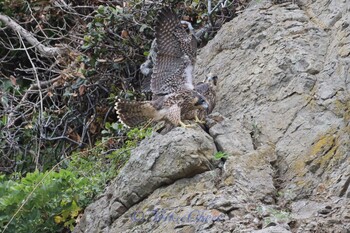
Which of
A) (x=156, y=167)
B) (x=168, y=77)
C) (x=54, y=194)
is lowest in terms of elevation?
(x=54, y=194)

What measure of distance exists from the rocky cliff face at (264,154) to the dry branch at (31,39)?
290 centimetres

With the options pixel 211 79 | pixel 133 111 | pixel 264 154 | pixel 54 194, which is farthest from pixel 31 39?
pixel 264 154

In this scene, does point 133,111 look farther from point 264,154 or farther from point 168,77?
point 264,154

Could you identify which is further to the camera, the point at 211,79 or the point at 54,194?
the point at 211,79

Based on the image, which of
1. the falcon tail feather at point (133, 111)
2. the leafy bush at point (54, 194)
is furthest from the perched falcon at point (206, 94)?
the leafy bush at point (54, 194)

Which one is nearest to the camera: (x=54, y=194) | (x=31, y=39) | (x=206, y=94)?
(x=54, y=194)

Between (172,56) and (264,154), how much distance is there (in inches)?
57.0

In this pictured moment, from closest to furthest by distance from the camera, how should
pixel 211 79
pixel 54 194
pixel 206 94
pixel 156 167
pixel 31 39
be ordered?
pixel 156 167
pixel 54 194
pixel 206 94
pixel 211 79
pixel 31 39

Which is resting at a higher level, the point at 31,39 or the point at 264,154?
the point at 31,39

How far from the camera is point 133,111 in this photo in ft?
24.3

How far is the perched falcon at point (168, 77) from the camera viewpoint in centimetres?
731

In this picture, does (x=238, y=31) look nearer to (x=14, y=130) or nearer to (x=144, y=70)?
(x=144, y=70)

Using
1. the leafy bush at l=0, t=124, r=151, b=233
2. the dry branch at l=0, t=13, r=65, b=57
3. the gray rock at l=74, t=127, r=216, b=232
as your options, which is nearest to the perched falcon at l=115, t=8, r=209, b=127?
the leafy bush at l=0, t=124, r=151, b=233

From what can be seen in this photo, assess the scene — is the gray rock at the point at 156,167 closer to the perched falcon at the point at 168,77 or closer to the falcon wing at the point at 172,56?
the perched falcon at the point at 168,77
